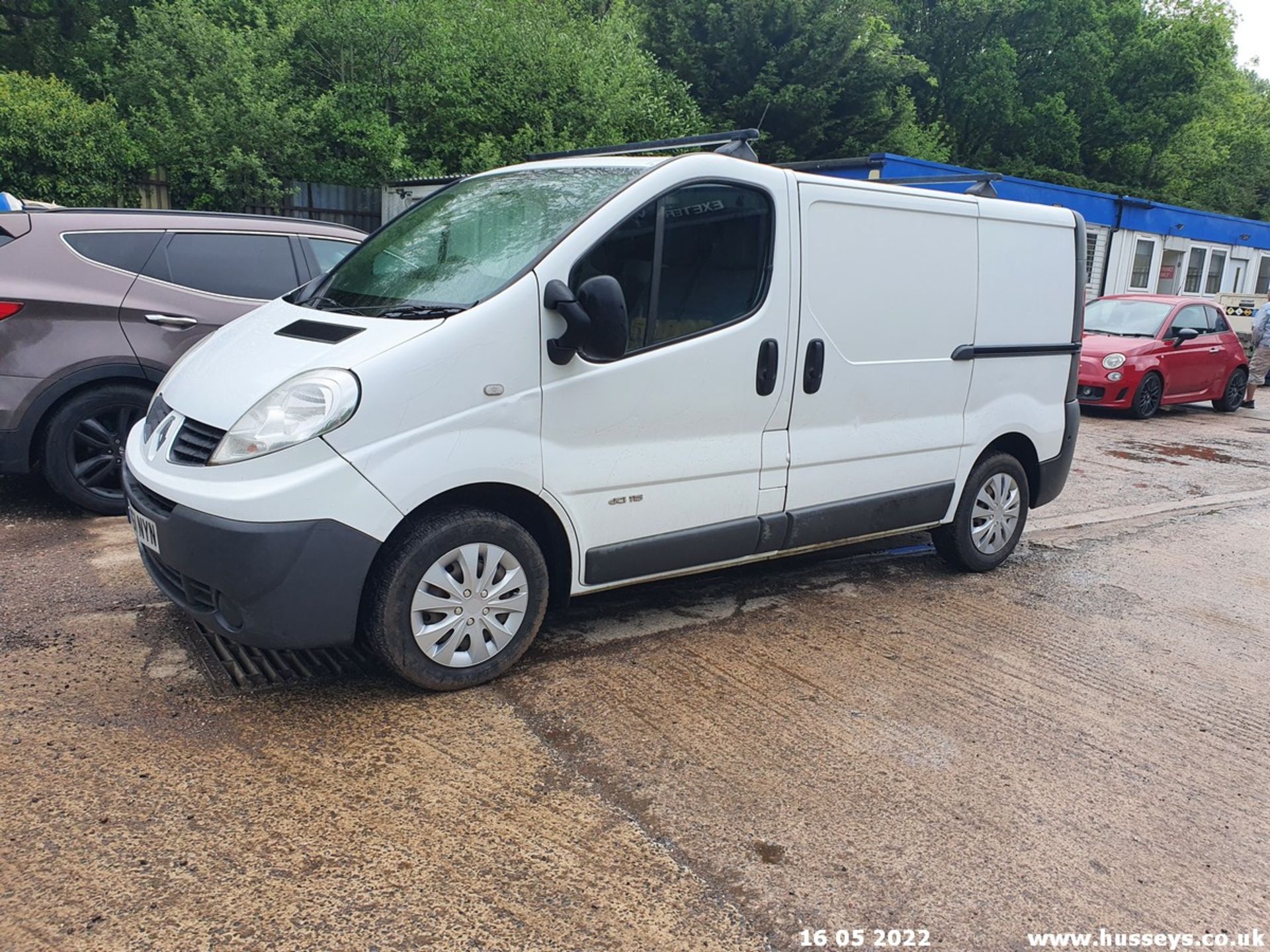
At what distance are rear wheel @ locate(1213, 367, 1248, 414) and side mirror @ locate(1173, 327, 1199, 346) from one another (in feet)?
5.79

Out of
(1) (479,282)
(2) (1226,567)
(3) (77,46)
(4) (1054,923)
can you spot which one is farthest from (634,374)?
(3) (77,46)

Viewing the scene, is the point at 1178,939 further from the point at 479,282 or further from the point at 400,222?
the point at 400,222

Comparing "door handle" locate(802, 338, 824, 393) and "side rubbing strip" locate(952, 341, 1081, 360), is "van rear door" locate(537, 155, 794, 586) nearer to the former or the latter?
"door handle" locate(802, 338, 824, 393)

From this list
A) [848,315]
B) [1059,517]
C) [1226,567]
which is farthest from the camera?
[1059,517]

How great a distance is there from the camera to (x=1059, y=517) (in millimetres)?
7469

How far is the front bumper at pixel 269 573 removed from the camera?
3312mm

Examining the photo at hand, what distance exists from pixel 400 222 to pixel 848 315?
2156 mm

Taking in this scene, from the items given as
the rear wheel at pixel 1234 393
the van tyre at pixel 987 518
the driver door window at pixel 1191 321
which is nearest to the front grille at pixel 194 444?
the van tyre at pixel 987 518

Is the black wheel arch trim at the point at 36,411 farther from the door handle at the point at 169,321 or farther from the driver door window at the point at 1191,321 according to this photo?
the driver door window at the point at 1191,321

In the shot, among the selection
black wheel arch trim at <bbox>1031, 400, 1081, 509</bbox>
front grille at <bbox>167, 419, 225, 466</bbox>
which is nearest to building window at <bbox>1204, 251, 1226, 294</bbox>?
black wheel arch trim at <bbox>1031, 400, 1081, 509</bbox>

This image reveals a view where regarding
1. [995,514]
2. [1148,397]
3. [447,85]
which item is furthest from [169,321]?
[1148,397]

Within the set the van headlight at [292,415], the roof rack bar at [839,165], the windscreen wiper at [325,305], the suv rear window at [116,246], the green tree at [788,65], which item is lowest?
the van headlight at [292,415]

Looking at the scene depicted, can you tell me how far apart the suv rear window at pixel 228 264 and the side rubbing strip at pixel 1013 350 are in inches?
164

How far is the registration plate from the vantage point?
3557 millimetres
